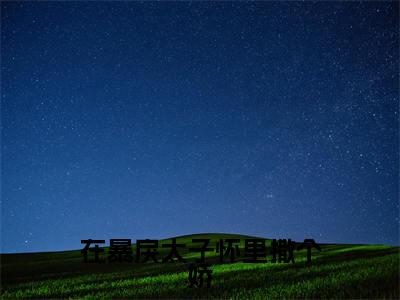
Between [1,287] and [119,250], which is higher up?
[119,250]

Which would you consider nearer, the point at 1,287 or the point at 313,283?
the point at 313,283

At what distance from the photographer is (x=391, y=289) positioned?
51.4 ft

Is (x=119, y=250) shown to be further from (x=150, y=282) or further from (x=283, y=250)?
(x=283, y=250)

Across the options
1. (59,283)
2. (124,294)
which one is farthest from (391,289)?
(59,283)

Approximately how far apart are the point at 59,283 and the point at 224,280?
8.78 metres

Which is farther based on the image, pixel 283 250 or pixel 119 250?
pixel 283 250

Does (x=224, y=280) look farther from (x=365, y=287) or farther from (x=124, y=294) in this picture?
(x=365, y=287)

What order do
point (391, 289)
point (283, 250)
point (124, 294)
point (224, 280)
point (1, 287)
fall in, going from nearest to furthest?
point (391, 289), point (124, 294), point (224, 280), point (1, 287), point (283, 250)

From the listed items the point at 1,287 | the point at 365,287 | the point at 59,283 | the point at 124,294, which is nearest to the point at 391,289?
the point at 365,287

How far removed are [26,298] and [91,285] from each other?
3.65 m

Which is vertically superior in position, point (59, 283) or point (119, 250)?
point (119, 250)

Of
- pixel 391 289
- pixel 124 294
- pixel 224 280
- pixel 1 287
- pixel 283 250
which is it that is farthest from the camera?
pixel 283 250

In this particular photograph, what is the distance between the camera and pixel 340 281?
18.6 meters

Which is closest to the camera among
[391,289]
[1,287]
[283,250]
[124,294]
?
[391,289]
